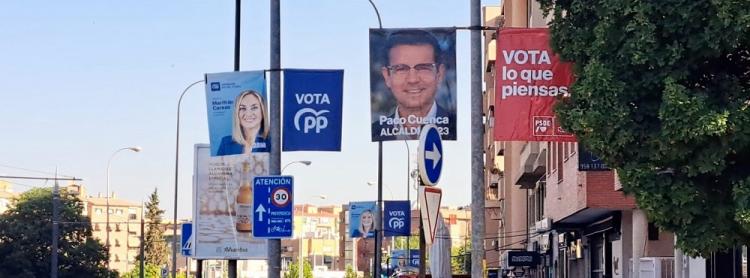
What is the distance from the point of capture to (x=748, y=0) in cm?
1166

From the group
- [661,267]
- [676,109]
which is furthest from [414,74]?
[661,267]

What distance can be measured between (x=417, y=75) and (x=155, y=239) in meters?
131

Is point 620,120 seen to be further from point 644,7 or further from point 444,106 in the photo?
point 444,106

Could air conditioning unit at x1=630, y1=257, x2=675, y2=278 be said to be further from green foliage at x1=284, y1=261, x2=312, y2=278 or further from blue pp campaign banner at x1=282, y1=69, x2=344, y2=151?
green foliage at x1=284, y1=261, x2=312, y2=278

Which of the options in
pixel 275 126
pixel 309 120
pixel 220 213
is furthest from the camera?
pixel 220 213

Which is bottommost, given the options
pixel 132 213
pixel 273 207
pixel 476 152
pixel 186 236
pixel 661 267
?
pixel 661 267

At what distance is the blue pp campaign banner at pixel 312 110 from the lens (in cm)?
1673

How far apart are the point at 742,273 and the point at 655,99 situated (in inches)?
332

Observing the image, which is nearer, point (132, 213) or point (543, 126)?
point (543, 126)

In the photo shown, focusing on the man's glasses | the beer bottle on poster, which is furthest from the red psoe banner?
the beer bottle on poster

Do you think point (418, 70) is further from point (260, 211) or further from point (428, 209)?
point (428, 209)

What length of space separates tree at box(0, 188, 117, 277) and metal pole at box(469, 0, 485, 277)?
6562 cm

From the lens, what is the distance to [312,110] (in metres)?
16.8

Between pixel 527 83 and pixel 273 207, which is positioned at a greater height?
pixel 527 83
